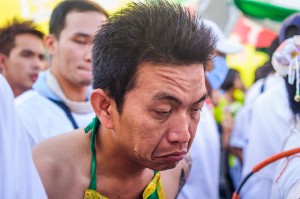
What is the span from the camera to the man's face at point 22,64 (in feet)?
13.0

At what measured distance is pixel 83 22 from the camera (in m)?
3.14

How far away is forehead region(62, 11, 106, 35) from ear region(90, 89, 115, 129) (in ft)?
4.32

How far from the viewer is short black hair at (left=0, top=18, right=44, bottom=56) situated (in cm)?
407

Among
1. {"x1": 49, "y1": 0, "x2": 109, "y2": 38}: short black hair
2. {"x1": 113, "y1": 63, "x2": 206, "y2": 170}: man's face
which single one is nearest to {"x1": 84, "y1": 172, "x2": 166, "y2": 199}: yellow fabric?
{"x1": 113, "y1": 63, "x2": 206, "y2": 170}: man's face

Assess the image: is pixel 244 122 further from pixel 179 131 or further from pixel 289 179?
pixel 179 131

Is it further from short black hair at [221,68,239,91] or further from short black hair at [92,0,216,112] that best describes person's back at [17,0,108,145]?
short black hair at [221,68,239,91]

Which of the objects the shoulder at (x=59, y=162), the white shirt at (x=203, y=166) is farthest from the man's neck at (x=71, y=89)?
the shoulder at (x=59, y=162)

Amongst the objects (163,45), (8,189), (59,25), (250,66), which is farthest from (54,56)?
(250,66)

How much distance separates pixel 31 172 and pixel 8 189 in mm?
117

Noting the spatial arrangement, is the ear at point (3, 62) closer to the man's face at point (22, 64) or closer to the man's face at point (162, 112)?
the man's face at point (22, 64)

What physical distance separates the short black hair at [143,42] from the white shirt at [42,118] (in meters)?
1.02

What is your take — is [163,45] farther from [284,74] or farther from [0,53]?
[0,53]

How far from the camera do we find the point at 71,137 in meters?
2.04

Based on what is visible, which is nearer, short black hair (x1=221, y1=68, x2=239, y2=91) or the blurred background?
the blurred background
